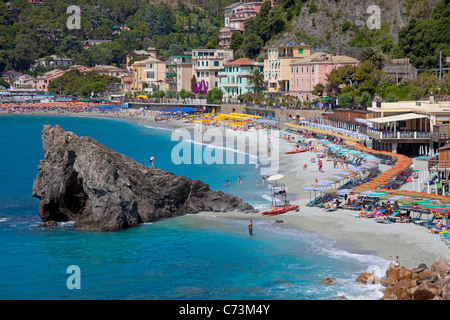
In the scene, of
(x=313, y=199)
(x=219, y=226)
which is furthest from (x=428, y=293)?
(x=313, y=199)

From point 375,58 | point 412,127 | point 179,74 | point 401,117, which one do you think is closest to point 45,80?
point 179,74

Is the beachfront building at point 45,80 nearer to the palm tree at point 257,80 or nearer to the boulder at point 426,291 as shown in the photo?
the palm tree at point 257,80

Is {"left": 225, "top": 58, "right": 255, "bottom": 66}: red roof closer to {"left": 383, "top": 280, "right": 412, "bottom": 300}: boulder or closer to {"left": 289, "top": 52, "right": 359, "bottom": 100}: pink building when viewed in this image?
{"left": 289, "top": 52, "right": 359, "bottom": 100}: pink building

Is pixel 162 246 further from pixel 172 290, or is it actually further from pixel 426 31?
pixel 426 31

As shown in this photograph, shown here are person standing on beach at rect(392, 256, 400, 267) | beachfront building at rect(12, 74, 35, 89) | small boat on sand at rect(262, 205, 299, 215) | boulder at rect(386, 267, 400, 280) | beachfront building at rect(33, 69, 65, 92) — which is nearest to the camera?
boulder at rect(386, 267, 400, 280)

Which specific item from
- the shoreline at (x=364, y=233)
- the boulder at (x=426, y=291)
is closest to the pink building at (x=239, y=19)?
the shoreline at (x=364, y=233)

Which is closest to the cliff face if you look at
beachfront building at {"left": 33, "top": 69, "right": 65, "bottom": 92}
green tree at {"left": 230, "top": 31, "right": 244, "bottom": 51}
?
green tree at {"left": 230, "top": 31, "right": 244, "bottom": 51}

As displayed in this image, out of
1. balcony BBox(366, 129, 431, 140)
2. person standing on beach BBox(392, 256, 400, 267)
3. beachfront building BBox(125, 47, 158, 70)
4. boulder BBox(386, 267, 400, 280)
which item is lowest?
boulder BBox(386, 267, 400, 280)
